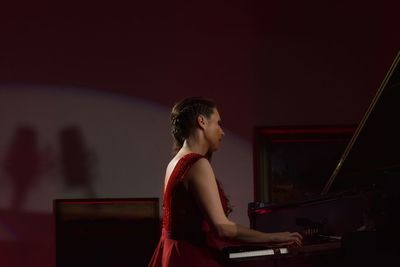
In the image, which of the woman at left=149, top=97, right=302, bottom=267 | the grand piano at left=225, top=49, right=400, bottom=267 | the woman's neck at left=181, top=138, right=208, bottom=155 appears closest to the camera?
the grand piano at left=225, top=49, right=400, bottom=267

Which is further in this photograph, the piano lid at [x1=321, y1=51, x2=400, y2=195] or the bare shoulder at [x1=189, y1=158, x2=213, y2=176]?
the piano lid at [x1=321, y1=51, x2=400, y2=195]

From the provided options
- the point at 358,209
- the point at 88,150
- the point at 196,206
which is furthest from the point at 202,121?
the point at 88,150

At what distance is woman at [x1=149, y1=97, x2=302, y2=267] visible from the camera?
2.28 metres

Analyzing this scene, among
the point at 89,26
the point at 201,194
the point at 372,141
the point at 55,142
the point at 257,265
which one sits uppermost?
the point at 89,26

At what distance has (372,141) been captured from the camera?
2.65m

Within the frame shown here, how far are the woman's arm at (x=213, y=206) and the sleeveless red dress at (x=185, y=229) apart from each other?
41mm

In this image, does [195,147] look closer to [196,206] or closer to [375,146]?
[196,206]

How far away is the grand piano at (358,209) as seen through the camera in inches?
85.7

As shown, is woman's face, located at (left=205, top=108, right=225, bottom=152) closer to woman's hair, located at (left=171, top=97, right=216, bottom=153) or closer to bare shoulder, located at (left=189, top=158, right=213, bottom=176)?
woman's hair, located at (left=171, top=97, right=216, bottom=153)

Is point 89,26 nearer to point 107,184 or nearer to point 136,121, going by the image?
point 136,121

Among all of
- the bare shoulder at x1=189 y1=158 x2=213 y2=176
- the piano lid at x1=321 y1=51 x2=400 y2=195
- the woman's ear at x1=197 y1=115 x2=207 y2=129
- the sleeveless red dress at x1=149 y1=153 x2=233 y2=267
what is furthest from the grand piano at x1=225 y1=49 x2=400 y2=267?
the woman's ear at x1=197 y1=115 x2=207 y2=129

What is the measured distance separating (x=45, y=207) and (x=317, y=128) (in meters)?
2.11

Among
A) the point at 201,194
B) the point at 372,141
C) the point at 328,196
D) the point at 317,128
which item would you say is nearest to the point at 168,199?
the point at 201,194

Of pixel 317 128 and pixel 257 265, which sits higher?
pixel 317 128
